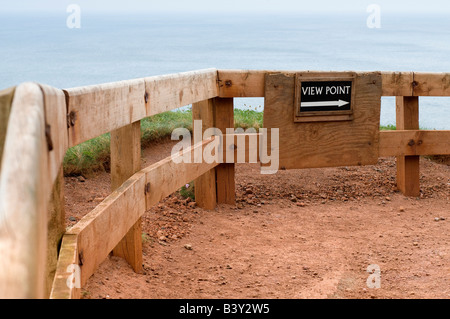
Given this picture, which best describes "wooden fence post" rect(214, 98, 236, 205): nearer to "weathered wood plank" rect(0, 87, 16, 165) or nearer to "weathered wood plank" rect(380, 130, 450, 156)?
"weathered wood plank" rect(380, 130, 450, 156)

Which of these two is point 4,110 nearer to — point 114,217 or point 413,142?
point 114,217

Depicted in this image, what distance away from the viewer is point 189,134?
23.9 feet

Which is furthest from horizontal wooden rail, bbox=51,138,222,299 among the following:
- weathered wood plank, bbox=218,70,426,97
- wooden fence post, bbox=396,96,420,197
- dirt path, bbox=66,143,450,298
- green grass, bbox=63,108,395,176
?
wooden fence post, bbox=396,96,420,197

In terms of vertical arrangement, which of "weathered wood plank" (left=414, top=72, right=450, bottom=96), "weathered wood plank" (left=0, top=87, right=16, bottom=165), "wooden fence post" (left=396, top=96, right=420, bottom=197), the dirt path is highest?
"weathered wood plank" (left=0, top=87, right=16, bottom=165)

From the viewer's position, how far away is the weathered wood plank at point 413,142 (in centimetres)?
605

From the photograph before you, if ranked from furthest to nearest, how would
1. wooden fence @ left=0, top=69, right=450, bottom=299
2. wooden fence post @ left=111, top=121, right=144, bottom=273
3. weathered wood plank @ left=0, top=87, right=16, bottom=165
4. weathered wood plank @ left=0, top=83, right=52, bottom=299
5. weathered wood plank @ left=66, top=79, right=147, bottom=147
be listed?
wooden fence post @ left=111, top=121, right=144, bottom=273
weathered wood plank @ left=66, top=79, right=147, bottom=147
weathered wood plank @ left=0, top=87, right=16, bottom=165
wooden fence @ left=0, top=69, right=450, bottom=299
weathered wood plank @ left=0, top=83, right=52, bottom=299

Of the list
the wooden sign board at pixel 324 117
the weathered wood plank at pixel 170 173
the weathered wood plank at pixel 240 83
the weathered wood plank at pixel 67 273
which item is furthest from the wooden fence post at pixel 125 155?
the wooden sign board at pixel 324 117

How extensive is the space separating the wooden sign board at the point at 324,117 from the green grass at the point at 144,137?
1629 mm

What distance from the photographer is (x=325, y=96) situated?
18.9 ft

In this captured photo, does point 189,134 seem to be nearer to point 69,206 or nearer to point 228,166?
point 228,166

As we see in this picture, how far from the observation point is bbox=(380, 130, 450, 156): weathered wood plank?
6.05 meters

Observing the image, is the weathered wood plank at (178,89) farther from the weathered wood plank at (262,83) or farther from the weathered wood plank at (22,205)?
the weathered wood plank at (22,205)

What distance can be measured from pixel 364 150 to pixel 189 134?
222 centimetres

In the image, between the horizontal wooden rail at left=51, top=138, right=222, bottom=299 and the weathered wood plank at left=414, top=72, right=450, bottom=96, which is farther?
the weathered wood plank at left=414, top=72, right=450, bottom=96
